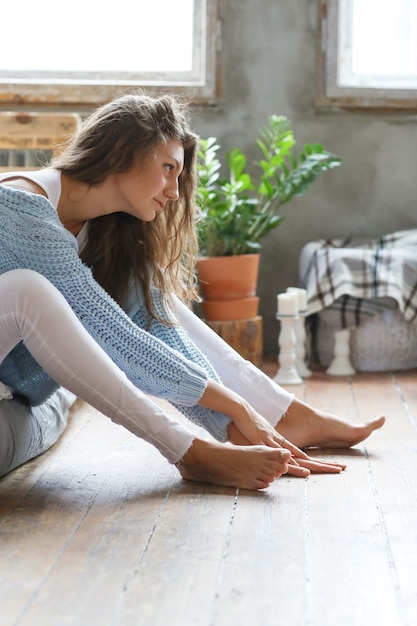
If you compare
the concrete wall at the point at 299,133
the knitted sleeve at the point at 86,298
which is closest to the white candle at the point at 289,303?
the concrete wall at the point at 299,133

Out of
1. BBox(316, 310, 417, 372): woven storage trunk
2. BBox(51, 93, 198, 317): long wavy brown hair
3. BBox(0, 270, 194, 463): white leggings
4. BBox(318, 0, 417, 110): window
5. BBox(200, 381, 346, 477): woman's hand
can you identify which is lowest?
BBox(316, 310, 417, 372): woven storage trunk

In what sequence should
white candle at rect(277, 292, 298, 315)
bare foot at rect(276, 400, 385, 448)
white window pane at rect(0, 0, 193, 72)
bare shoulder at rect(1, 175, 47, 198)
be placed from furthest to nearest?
white window pane at rect(0, 0, 193, 72) < white candle at rect(277, 292, 298, 315) < bare foot at rect(276, 400, 385, 448) < bare shoulder at rect(1, 175, 47, 198)

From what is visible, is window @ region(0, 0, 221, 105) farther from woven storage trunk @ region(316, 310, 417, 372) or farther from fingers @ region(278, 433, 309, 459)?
fingers @ region(278, 433, 309, 459)

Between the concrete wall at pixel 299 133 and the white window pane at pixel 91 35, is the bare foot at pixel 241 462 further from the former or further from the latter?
the white window pane at pixel 91 35

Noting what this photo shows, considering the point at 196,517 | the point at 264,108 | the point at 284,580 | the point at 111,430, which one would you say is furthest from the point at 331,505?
the point at 264,108

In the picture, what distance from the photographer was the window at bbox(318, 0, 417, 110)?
3.22m

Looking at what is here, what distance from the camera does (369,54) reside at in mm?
3352

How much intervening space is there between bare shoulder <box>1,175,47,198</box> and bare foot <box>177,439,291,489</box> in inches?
21.4

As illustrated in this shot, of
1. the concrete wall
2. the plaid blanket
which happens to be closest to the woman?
the plaid blanket

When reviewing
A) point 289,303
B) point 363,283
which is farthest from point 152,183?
point 363,283

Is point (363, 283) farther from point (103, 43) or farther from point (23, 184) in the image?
point (23, 184)

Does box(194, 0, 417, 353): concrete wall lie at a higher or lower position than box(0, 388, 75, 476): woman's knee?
higher

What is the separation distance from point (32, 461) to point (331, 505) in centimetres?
63

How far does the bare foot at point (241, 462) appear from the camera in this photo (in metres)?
1.66
